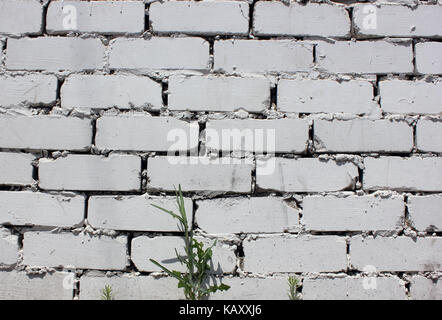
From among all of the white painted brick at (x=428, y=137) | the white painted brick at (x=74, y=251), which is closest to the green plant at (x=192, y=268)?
the white painted brick at (x=74, y=251)

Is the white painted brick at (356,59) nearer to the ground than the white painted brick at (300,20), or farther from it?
nearer to the ground

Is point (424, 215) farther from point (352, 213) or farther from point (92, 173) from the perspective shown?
point (92, 173)

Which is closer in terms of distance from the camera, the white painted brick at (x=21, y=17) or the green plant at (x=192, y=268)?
the green plant at (x=192, y=268)

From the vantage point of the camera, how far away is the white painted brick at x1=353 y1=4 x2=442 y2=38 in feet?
4.22

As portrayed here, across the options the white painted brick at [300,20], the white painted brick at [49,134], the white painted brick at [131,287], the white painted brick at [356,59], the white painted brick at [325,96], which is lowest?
the white painted brick at [131,287]

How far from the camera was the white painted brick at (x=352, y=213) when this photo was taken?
1.22 m

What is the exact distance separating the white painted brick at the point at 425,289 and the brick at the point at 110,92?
93 cm

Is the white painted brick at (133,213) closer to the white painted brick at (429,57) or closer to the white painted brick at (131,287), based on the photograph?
the white painted brick at (131,287)

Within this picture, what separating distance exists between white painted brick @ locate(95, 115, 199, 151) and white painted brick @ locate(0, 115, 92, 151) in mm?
48

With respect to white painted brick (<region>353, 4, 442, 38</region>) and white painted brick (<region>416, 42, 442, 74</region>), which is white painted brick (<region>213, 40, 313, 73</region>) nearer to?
white painted brick (<region>353, 4, 442, 38</region>)

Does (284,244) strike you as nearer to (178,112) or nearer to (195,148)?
(195,148)

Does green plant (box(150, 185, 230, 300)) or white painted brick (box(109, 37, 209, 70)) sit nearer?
green plant (box(150, 185, 230, 300))

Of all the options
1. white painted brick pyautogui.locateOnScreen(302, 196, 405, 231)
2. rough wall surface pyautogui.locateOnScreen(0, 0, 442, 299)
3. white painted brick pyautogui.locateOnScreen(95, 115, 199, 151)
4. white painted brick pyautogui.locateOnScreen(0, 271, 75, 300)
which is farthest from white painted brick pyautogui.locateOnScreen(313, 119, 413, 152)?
white painted brick pyautogui.locateOnScreen(0, 271, 75, 300)

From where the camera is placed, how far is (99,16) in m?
1.28
